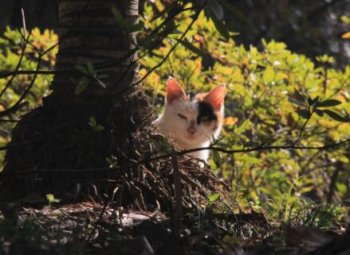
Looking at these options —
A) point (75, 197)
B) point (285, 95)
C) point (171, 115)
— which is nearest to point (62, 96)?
point (75, 197)

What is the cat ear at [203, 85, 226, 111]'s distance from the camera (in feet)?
18.8

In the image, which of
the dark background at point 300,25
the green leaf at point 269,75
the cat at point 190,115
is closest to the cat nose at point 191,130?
the cat at point 190,115

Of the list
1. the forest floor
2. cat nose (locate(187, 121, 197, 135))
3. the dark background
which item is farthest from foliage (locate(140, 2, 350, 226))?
the dark background

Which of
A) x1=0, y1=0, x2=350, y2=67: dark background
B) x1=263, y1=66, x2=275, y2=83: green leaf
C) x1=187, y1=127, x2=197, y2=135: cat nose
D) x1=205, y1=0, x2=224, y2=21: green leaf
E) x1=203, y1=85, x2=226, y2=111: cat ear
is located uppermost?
x1=0, y1=0, x2=350, y2=67: dark background

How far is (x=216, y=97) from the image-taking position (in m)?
5.84

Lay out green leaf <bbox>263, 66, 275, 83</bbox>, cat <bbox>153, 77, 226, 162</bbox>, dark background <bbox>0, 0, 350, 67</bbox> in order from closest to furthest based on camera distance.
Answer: green leaf <bbox>263, 66, 275, 83</bbox> < cat <bbox>153, 77, 226, 162</bbox> < dark background <bbox>0, 0, 350, 67</bbox>

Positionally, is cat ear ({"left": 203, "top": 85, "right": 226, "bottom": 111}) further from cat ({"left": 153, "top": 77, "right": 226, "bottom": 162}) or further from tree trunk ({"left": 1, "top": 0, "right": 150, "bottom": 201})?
tree trunk ({"left": 1, "top": 0, "right": 150, "bottom": 201})

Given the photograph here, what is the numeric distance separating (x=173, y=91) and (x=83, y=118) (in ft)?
7.60

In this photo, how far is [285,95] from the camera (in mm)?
5926

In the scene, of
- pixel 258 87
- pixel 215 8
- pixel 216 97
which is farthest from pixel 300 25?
pixel 215 8

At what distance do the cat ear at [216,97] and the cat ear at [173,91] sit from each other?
22cm

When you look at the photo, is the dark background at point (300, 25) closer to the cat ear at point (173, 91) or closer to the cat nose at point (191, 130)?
the cat ear at point (173, 91)

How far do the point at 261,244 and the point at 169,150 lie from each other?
0.57 meters

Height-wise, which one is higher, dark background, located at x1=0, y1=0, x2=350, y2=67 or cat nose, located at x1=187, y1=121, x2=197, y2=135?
dark background, located at x1=0, y1=0, x2=350, y2=67
